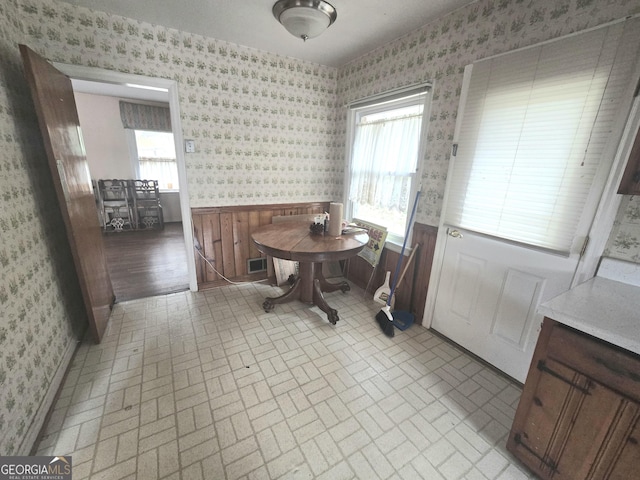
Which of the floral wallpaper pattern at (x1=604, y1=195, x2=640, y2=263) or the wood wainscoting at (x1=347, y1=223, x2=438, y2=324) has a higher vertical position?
the floral wallpaper pattern at (x1=604, y1=195, x2=640, y2=263)

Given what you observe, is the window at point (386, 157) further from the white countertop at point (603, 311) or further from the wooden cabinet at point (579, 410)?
the wooden cabinet at point (579, 410)

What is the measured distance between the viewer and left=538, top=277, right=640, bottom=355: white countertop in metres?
0.93

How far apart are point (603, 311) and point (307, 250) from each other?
1.57 meters

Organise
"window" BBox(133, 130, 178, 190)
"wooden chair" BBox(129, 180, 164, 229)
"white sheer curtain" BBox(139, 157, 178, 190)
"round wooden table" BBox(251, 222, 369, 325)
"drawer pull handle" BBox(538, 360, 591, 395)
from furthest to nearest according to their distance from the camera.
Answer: "white sheer curtain" BBox(139, 157, 178, 190), "window" BBox(133, 130, 178, 190), "wooden chair" BBox(129, 180, 164, 229), "round wooden table" BBox(251, 222, 369, 325), "drawer pull handle" BBox(538, 360, 591, 395)

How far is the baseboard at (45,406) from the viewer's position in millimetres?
1242

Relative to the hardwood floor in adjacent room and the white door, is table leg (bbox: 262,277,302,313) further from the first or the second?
the white door

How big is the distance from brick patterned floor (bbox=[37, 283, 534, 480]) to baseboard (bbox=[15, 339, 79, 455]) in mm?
42

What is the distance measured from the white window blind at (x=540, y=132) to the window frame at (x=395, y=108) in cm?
34

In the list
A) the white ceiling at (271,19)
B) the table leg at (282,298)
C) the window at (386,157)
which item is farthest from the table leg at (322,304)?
the white ceiling at (271,19)

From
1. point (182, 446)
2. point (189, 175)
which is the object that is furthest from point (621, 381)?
point (189, 175)

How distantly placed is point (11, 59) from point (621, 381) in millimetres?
3381

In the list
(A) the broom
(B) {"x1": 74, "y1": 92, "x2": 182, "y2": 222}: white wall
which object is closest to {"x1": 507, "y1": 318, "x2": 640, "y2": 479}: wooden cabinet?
(A) the broom

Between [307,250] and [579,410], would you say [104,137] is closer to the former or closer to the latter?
[307,250]

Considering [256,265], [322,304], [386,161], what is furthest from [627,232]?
[256,265]
